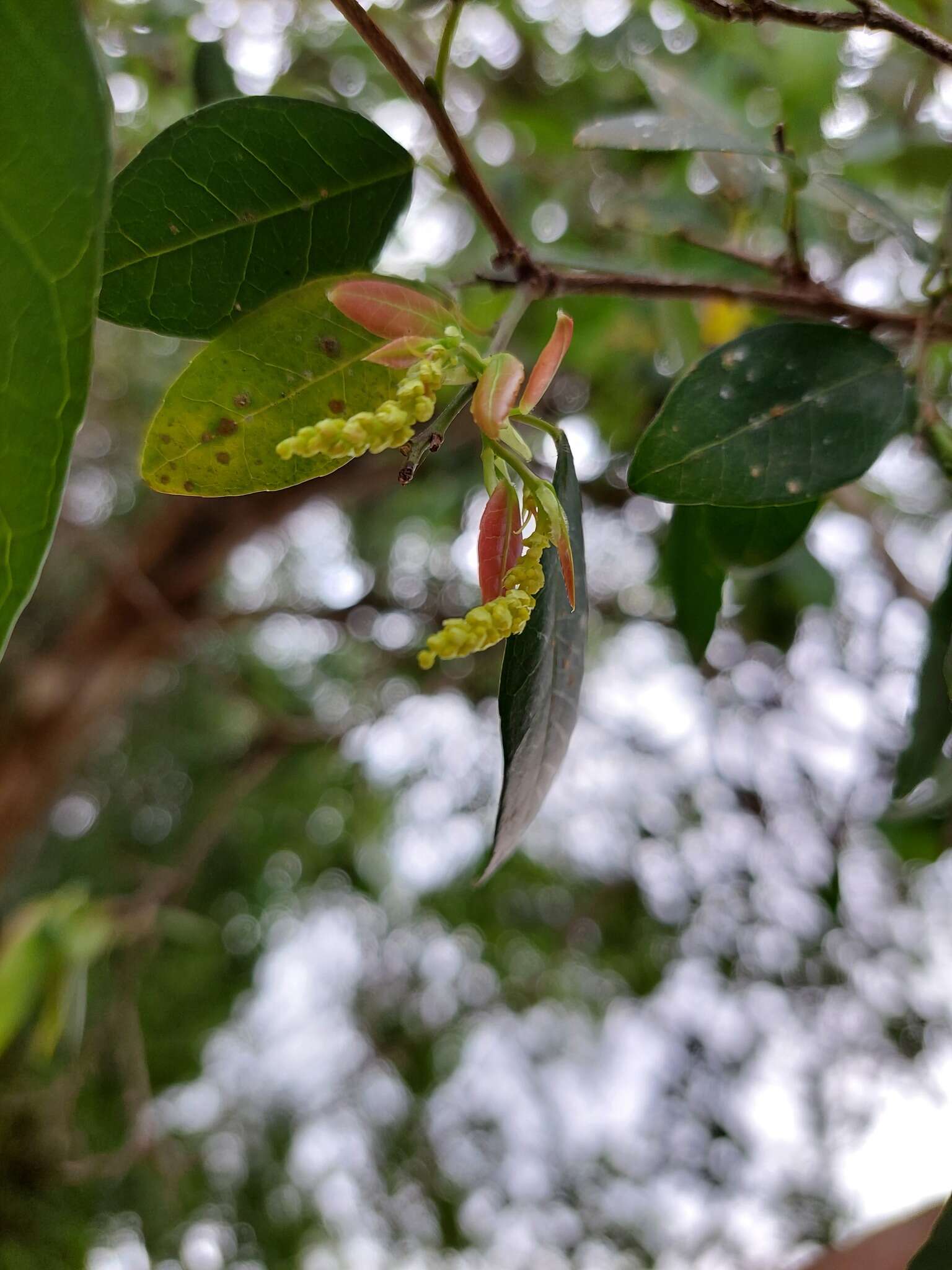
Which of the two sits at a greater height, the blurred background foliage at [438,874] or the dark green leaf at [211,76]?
the dark green leaf at [211,76]

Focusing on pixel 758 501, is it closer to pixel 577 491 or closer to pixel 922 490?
pixel 577 491

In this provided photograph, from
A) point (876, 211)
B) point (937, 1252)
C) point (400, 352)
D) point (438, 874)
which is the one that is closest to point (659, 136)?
point (876, 211)

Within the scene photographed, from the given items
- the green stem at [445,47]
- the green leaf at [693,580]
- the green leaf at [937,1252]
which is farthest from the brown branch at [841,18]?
the green leaf at [937,1252]

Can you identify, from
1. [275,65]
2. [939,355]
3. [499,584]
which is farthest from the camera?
[275,65]

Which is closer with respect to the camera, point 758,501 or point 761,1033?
point 758,501

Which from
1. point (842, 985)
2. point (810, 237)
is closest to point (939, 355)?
point (810, 237)

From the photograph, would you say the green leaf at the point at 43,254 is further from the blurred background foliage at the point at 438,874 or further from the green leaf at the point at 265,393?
the blurred background foliage at the point at 438,874

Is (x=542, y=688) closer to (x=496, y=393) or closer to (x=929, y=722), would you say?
(x=496, y=393)

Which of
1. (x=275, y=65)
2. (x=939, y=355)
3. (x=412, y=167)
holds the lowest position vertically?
(x=939, y=355)
